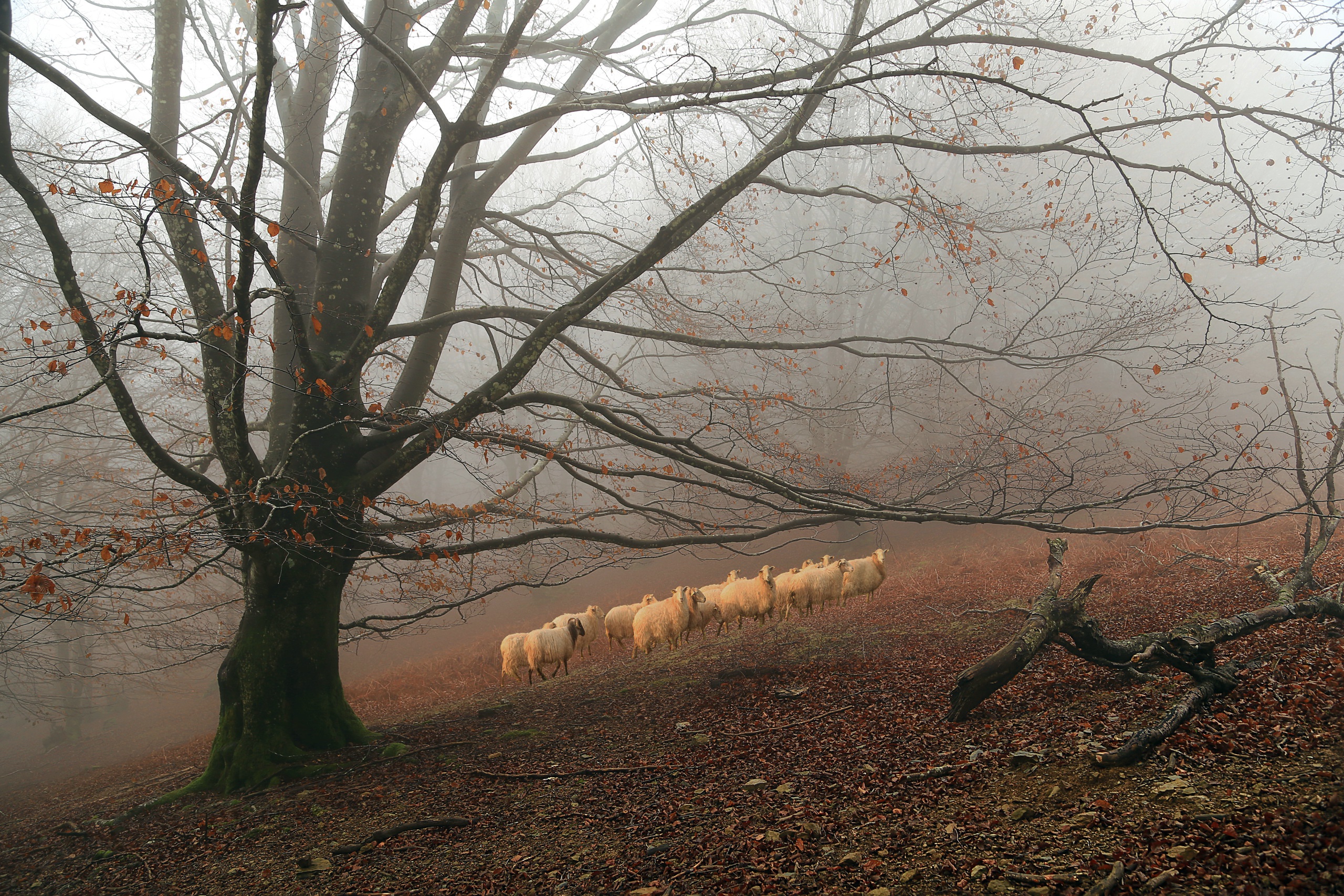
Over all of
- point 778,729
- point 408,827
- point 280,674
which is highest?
point 280,674

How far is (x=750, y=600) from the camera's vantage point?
9.11 metres

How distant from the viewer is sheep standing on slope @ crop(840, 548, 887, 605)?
9445 millimetres

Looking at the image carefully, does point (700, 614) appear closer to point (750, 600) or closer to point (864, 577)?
point (750, 600)

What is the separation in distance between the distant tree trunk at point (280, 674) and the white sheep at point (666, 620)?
385 centimetres

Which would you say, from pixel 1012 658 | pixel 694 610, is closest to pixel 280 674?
pixel 694 610

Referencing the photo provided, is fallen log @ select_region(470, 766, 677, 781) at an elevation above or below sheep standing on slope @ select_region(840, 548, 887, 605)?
below

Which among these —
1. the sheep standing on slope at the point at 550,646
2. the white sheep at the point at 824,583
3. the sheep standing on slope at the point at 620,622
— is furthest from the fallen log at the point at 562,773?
the white sheep at the point at 824,583

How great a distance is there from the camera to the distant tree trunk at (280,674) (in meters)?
5.50

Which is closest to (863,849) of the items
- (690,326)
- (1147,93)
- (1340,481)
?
(690,326)

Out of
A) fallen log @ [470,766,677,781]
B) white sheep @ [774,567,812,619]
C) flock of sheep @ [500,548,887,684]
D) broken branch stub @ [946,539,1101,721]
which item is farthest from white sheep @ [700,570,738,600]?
broken branch stub @ [946,539,1101,721]

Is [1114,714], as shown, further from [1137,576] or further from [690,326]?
[690,326]

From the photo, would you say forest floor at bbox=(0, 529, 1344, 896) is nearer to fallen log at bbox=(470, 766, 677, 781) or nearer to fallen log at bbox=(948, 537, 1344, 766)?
fallen log at bbox=(470, 766, 677, 781)

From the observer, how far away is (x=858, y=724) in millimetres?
4680

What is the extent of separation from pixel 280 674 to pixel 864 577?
24.8ft
